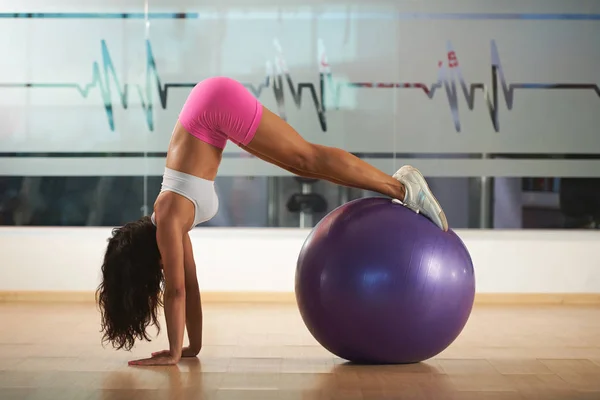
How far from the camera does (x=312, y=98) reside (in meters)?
6.09

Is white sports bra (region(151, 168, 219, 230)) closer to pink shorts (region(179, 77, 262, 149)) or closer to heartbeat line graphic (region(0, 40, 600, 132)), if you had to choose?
pink shorts (region(179, 77, 262, 149))

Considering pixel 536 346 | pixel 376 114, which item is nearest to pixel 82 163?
pixel 376 114

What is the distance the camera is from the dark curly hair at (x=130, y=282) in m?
3.69

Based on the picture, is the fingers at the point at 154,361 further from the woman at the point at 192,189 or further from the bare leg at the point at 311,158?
the bare leg at the point at 311,158

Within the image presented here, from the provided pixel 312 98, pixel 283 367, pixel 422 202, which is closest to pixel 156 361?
pixel 283 367

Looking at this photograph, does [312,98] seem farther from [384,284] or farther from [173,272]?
[384,284]

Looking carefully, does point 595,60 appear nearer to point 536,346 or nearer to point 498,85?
point 498,85

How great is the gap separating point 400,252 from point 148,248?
1.14 metres

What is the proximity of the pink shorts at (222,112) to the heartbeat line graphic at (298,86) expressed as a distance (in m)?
2.44

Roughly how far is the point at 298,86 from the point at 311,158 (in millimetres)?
2555

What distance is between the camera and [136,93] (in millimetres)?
6094

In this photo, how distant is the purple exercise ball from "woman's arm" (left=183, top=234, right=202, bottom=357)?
1.84 feet

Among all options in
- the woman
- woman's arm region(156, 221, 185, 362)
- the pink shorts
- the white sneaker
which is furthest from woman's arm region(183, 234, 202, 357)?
the white sneaker

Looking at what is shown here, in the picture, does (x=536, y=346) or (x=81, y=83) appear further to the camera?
(x=81, y=83)
